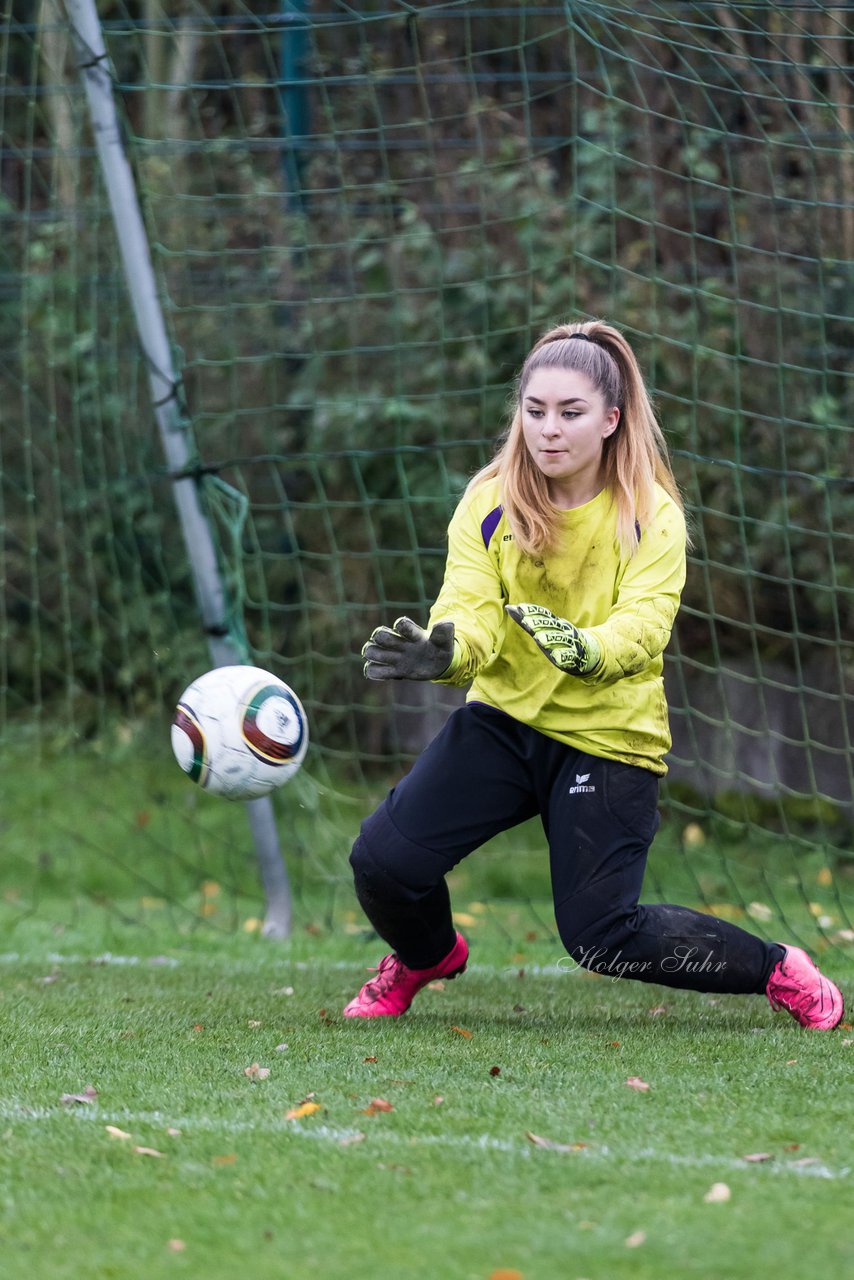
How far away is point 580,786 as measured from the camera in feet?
11.8

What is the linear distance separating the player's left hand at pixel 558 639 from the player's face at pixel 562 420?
50cm

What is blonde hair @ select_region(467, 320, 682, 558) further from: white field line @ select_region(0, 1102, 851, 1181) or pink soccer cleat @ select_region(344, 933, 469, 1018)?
white field line @ select_region(0, 1102, 851, 1181)

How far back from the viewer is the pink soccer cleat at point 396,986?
3.92m

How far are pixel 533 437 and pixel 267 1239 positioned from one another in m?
1.92

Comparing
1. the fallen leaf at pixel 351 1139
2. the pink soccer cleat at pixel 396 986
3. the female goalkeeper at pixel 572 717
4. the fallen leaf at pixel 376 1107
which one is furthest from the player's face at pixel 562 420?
the fallen leaf at pixel 351 1139

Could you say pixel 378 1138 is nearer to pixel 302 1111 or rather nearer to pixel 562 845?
pixel 302 1111

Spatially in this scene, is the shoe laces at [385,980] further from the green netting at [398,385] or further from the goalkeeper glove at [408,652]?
the green netting at [398,385]

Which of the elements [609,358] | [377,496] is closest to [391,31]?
[377,496]

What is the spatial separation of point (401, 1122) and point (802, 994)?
4.19 feet

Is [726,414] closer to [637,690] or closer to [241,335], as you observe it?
[241,335]

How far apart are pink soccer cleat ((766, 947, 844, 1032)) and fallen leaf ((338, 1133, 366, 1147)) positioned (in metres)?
1.33

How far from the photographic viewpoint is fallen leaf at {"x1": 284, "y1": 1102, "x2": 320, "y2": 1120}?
2.88m

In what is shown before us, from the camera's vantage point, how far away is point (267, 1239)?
7.45 feet

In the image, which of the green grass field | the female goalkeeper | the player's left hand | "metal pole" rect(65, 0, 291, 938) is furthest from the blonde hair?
"metal pole" rect(65, 0, 291, 938)
